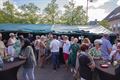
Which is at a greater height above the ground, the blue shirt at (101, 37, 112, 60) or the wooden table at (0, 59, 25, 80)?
the blue shirt at (101, 37, 112, 60)

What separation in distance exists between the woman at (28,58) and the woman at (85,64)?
1.94 metres

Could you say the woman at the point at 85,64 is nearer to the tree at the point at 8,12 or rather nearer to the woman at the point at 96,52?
the woman at the point at 96,52

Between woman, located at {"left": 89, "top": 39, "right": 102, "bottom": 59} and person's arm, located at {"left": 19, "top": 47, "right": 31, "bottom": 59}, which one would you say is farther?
woman, located at {"left": 89, "top": 39, "right": 102, "bottom": 59}

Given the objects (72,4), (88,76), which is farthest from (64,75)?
(72,4)

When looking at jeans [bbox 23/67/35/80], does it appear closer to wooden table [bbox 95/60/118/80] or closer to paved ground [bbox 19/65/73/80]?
wooden table [bbox 95/60/118/80]

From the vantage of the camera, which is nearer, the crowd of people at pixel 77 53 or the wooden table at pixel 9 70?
the crowd of people at pixel 77 53

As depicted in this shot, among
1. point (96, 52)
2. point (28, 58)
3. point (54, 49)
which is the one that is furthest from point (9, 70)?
point (54, 49)

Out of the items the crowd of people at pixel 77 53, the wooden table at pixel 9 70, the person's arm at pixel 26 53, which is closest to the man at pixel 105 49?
the crowd of people at pixel 77 53

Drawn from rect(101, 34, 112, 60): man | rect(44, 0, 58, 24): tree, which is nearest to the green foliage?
rect(44, 0, 58, 24): tree

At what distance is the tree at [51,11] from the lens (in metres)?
41.8

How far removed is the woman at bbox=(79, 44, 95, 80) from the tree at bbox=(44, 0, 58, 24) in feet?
110

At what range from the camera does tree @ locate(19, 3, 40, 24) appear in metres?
43.2

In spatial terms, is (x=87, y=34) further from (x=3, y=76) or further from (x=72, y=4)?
(x=72, y=4)

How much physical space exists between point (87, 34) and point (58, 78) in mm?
9738
